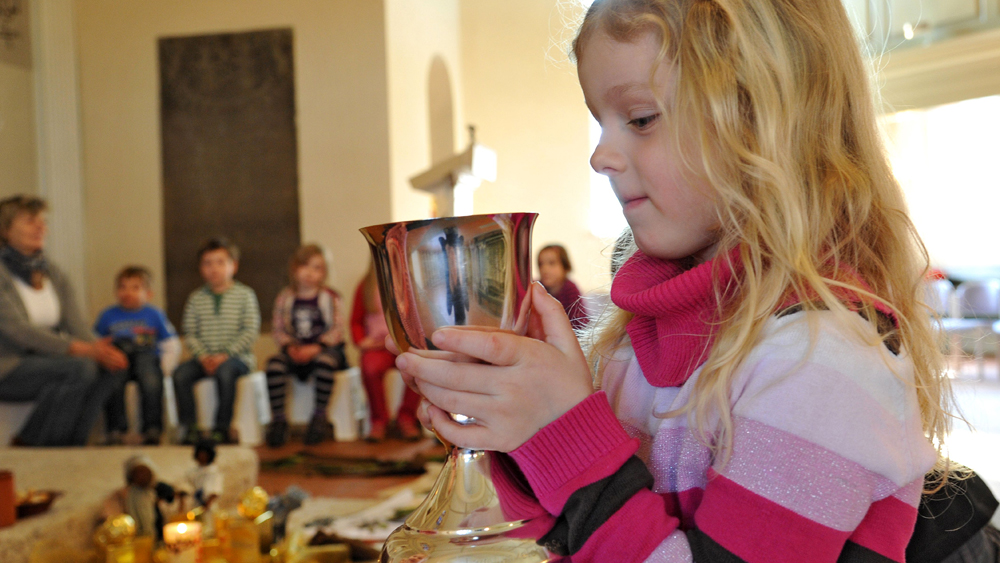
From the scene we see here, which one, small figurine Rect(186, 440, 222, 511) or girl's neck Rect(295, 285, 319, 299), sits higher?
girl's neck Rect(295, 285, 319, 299)

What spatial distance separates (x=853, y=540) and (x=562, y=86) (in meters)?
7.48

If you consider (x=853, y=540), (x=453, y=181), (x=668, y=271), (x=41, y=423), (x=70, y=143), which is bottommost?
(x=41, y=423)

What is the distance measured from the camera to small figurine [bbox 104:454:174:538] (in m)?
1.99

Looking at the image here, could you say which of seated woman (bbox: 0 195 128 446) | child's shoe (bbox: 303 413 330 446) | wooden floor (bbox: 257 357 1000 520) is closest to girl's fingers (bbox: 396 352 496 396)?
wooden floor (bbox: 257 357 1000 520)

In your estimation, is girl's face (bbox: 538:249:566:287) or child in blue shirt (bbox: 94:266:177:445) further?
girl's face (bbox: 538:249:566:287)

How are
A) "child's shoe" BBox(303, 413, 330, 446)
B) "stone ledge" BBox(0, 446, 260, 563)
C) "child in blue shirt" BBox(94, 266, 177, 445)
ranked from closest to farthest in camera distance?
"stone ledge" BBox(0, 446, 260, 563) → "child in blue shirt" BBox(94, 266, 177, 445) → "child's shoe" BBox(303, 413, 330, 446)

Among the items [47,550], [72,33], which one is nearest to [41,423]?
[47,550]

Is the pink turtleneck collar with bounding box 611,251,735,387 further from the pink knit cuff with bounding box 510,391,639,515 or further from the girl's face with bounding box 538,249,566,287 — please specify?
the girl's face with bounding box 538,249,566,287

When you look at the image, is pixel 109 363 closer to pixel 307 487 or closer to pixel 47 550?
pixel 307 487

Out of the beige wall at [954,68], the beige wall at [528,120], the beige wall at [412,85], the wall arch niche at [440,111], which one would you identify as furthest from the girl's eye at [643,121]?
the beige wall at [528,120]

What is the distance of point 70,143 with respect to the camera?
6.05 meters

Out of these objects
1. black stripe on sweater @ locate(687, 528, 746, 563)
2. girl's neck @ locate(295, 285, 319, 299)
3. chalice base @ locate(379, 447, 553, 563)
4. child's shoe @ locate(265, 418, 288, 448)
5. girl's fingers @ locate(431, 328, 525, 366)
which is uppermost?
girl's fingers @ locate(431, 328, 525, 366)

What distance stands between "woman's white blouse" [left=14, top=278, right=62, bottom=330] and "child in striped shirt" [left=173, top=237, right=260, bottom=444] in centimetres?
77

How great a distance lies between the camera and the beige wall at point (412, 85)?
19.7ft
